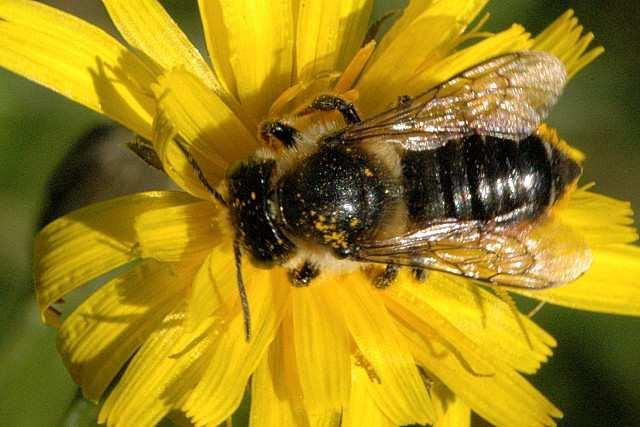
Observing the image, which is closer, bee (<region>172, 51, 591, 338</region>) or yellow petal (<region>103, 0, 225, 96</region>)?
bee (<region>172, 51, 591, 338</region>)

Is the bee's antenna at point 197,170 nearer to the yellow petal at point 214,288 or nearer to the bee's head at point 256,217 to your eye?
the bee's head at point 256,217

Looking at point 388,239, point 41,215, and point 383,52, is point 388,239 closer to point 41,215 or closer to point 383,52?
point 383,52

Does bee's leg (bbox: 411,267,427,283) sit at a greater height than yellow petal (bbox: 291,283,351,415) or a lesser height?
greater

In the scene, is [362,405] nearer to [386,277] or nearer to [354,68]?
[386,277]

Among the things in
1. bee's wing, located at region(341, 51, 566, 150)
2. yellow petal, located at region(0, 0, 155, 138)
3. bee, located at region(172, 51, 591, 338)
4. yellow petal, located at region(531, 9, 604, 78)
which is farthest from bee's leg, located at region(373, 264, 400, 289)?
yellow petal, located at region(531, 9, 604, 78)

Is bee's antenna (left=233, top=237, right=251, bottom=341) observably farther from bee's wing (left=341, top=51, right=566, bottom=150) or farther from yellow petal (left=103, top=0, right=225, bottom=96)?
yellow petal (left=103, top=0, right=225, bottom=96)

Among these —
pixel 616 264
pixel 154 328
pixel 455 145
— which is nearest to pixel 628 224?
pixel 616 264
